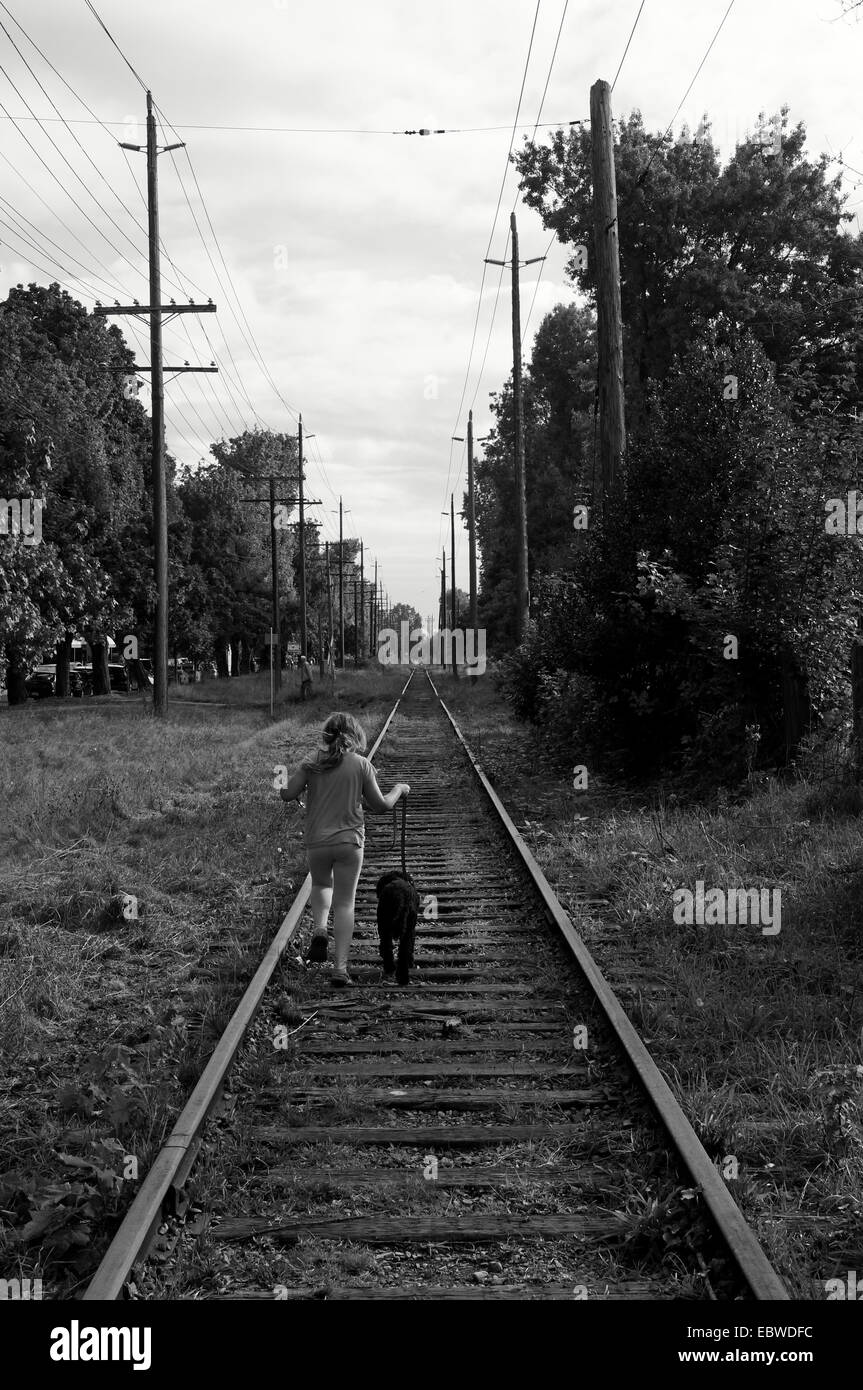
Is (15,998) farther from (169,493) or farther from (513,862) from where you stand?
(169,493)

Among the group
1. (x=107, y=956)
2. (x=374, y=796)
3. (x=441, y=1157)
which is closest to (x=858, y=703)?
(x=374, y=796)

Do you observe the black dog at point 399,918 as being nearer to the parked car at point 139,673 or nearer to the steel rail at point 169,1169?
the steel rail at point 169,1169

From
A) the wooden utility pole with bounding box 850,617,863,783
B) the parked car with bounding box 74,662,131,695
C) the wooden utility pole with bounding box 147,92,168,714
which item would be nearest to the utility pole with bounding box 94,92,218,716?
the wooden utility pole with bounding box 147,92,168,714

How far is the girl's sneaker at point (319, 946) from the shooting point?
7375 mm

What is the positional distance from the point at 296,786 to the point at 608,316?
36.3 ft

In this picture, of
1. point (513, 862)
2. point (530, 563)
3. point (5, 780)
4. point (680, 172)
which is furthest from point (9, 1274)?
point (530, 563)

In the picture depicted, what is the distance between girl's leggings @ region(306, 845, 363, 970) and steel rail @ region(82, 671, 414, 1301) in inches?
25.9

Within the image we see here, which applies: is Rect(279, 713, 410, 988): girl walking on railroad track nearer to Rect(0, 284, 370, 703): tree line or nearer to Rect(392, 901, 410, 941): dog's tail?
Rect(392, 901, 410, 941): dog's tail

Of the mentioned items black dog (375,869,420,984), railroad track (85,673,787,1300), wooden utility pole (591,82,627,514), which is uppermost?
wooden utility pole (591,82,627,514)

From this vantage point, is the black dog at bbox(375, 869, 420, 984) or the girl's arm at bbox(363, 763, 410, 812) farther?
the girl's arm at bbox(363, 763, 410, 812)

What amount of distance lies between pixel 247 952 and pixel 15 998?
1621mm

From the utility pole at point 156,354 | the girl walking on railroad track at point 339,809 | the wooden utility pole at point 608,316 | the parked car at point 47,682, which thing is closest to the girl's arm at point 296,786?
the girl walking on railroad track at point 339,809

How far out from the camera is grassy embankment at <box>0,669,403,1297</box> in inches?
176

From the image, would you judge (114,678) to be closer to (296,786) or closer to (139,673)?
(139,673)
